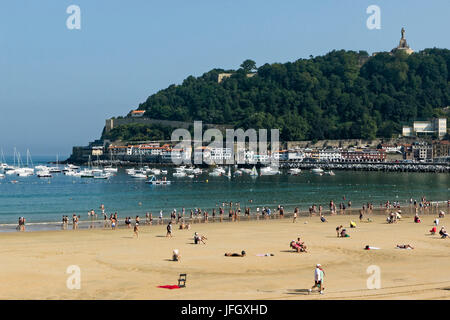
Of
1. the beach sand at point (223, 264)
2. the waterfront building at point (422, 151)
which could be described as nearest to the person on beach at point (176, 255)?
the beach sand at point (223, 264)

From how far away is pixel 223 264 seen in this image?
23688 mm

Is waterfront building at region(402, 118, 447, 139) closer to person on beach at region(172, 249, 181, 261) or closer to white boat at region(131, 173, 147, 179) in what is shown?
white boat at region(131, 173, 147, 179)

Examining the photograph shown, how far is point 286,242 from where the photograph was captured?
2991cm

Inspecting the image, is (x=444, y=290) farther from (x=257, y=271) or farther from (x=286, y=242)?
(x=286, y=242)

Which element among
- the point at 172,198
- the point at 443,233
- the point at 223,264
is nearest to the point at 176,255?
the point at 223,264

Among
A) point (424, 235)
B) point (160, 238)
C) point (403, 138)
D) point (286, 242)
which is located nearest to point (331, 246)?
point (286, 242)

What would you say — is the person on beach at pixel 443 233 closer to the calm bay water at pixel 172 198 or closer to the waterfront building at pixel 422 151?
the calm bay water at pixel 172 198

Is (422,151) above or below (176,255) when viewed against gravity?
above

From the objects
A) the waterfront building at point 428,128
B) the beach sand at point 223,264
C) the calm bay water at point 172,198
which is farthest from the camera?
the waterfront building at point 428,128

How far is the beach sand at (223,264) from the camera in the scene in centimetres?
1869

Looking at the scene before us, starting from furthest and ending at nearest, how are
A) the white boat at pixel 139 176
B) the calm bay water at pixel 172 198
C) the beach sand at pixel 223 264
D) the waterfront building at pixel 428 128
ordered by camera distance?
the waterfront building at pixel 428 128, the white boat at pixel 139 176, the calm bay water at pixel 172 198, the beach sand at pixel 223 264

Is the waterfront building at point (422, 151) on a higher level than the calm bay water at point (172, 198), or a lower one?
higher

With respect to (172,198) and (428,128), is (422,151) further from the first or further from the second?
(172,198)
